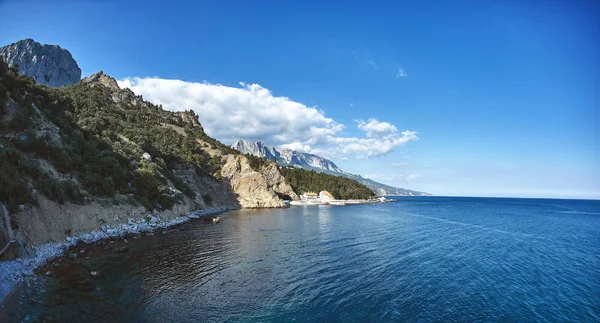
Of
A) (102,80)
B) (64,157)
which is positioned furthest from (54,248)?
(102,80)

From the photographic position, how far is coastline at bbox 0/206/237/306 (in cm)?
1917

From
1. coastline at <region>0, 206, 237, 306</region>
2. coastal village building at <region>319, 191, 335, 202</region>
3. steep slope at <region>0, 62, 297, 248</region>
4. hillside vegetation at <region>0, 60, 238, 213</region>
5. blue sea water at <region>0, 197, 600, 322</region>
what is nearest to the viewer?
blue sea water at <region>0, 197, 600, 322</region>

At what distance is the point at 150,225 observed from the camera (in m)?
45.4

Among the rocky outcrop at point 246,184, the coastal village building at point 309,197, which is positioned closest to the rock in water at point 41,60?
the rocky outcrop at point 246,184

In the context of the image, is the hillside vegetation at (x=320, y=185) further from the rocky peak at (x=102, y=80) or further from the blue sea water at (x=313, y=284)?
the blue sea water at (x=313, y=284)

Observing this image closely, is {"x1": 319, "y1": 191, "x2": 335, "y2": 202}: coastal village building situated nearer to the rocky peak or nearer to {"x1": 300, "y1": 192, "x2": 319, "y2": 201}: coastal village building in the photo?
{"x1": 300, "y1": 192, "x2": 319, "y2": 201}: coastal village building

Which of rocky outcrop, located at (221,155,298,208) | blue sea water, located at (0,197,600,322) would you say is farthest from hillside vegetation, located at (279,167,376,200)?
blue sea water, located at (0,197,600,322)

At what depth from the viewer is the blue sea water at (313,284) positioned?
56.4ft

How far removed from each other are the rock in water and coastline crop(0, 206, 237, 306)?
13730 centimetres

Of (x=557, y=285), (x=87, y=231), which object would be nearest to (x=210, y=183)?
(x=87, y=231)

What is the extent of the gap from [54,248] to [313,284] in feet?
80.6

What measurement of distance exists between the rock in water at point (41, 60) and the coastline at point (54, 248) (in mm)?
137298

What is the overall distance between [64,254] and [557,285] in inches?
1735

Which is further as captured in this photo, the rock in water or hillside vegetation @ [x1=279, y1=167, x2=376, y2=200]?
hillside vegetation @ [x1=279, y1=167, x2=376, y2=200]
